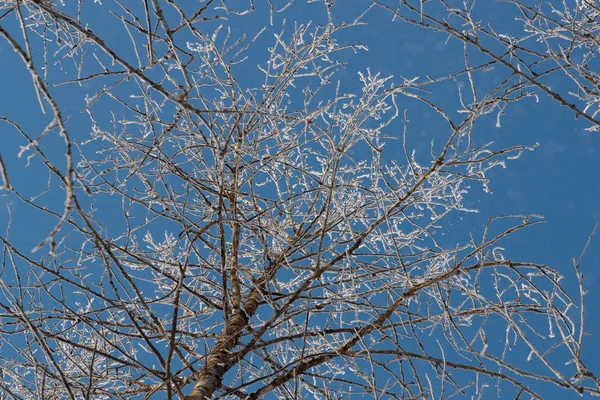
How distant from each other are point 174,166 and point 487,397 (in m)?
8.59

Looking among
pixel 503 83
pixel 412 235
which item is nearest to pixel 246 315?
pixel 412 235

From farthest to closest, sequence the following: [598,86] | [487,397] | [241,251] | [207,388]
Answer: [487,397]
[241,251]
[207,388]
[598,86]

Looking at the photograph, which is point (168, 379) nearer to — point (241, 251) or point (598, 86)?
point (598, 86)

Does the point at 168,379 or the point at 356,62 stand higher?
the point at 356,62

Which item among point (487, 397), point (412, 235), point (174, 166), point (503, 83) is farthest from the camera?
point (487, 397)

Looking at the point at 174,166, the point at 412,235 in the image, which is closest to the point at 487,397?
the point at 412,235

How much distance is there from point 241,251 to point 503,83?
2.32m

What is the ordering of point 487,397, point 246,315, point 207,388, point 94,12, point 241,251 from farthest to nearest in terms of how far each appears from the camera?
point 94,12 < point 487,397 < point 241,251 < point 246,315 < point 207,388

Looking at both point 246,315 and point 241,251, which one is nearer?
point 246,315

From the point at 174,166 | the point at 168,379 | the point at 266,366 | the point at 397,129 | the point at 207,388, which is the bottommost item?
the point at 168,379

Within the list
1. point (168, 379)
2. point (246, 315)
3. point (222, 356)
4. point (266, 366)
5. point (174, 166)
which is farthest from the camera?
point (266, 366)

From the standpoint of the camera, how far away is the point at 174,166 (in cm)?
294

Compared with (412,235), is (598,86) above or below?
below

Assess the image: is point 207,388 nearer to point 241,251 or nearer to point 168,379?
point 168,379
